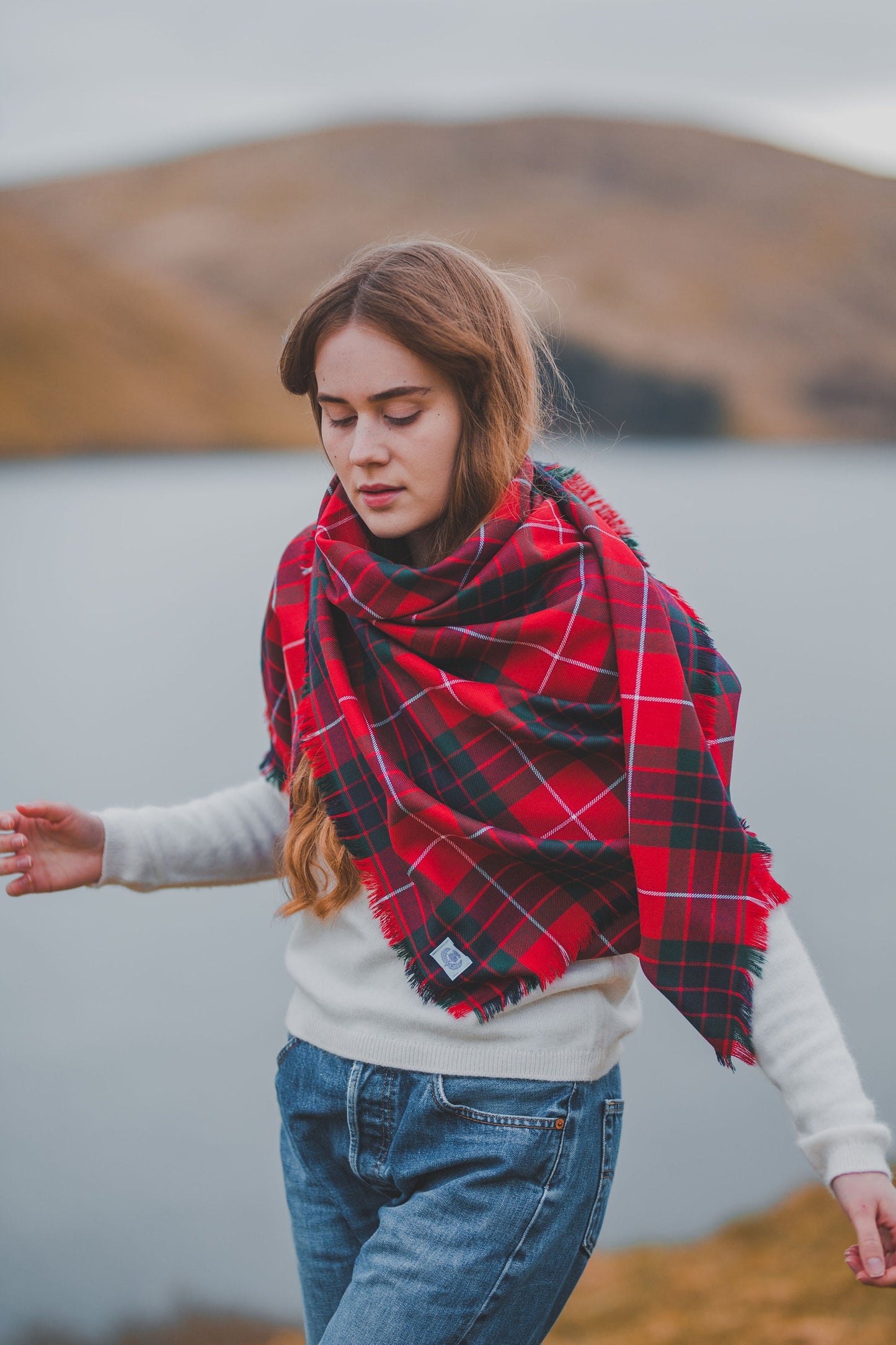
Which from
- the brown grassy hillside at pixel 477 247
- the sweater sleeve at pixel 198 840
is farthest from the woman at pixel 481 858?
the brown grassy hillside at pixel 477 247

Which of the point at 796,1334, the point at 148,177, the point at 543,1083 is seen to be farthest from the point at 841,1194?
the point at 148,177

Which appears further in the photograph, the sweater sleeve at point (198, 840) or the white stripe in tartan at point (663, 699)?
the sweater sleeve at point (198, 840)

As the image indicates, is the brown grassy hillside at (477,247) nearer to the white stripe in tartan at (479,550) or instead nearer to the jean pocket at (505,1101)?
the white stripe in tartan at (479,550)

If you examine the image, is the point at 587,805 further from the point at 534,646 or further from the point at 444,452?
the point at 444,452

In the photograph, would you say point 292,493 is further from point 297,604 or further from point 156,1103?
point 297,604

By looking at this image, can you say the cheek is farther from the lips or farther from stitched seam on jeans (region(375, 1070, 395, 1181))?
stitched seam on jeans (region(375, 1070, 395, 1181))

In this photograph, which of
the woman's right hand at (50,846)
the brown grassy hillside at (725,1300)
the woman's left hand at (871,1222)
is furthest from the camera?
the brown grassy hillside at (725,1300)

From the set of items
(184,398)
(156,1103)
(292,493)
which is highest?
(184,398)

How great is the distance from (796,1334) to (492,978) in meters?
1.47

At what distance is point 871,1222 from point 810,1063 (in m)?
0.10

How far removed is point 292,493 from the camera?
638 cm

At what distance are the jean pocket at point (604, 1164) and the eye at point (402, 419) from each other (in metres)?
0.51

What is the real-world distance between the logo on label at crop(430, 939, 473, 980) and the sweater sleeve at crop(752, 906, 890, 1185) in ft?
0.66

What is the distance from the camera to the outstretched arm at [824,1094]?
744 millimetres
